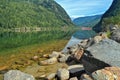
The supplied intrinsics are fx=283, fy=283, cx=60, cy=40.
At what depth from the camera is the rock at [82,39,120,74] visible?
21.5 m

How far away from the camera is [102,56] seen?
21.9m

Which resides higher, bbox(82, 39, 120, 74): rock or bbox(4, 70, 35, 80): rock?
bbox(82, 39, 120, 74): rock

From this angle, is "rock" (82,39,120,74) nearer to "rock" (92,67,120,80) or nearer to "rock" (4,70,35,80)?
"rock" (92,67,120,80)

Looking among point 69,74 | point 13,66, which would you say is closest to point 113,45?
point 69,74

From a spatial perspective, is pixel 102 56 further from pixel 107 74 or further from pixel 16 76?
pixel 16 76

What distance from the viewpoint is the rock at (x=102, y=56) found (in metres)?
21.5

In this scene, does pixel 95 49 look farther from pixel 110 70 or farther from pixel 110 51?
pixel 110 70

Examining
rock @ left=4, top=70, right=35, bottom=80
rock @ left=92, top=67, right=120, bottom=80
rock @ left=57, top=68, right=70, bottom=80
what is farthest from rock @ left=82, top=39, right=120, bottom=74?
rock @ left=4, top=70, right=35, bottom=80

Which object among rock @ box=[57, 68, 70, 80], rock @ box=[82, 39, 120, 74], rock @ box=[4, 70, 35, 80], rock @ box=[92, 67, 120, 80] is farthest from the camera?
rock @ box=[57, 68, 70, 80]

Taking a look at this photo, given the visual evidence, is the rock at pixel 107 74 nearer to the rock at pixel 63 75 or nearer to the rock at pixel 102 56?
the rock at pixel 102 56

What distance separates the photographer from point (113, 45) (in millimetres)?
23359

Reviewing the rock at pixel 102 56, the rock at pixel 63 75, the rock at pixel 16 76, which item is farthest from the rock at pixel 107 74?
the rock at pixel 63 75

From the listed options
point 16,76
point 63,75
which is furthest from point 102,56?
point 16,76

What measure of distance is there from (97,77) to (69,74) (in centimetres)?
947
